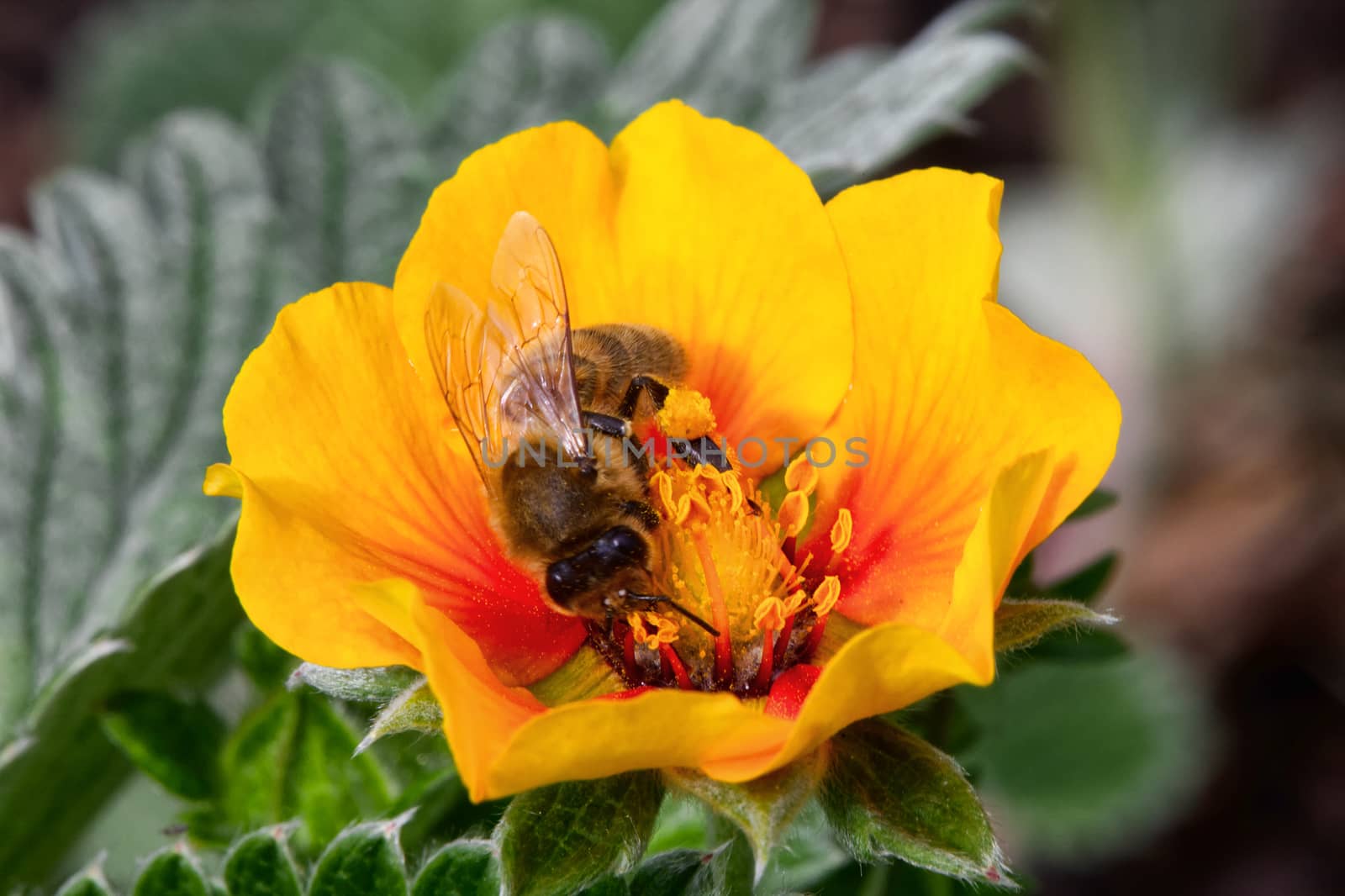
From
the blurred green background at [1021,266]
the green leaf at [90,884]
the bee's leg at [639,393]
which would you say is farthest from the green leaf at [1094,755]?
the green leaf at [90,884]

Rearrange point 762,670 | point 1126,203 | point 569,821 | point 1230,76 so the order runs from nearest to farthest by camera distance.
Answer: point 569,821 < point 762,670 < point 1126,203 < point 1230,76

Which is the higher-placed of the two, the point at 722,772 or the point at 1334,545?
the point at 722,772

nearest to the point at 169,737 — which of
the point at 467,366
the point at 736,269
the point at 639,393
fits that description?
the point at 467,366

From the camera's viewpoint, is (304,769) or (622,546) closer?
(622,546)

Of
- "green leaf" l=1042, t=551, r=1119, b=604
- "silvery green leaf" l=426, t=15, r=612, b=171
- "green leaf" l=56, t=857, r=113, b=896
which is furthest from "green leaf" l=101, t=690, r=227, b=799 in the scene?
"green leaf" l=1042, t=551, r=1119, b=604

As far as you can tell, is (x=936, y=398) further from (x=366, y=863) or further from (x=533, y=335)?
(x=366, y=863)

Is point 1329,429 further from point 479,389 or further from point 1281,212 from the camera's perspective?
point 479,389

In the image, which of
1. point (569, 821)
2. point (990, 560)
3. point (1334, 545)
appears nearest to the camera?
point (990, 560)

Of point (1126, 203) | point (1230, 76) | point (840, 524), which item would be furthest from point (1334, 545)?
point (840, 524)
